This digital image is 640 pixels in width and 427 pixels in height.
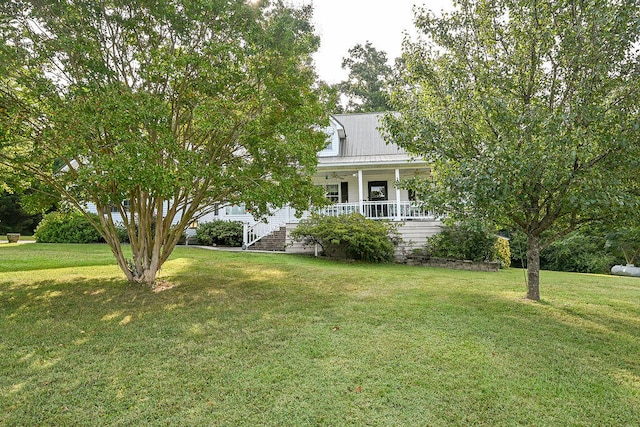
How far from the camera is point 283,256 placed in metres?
12.4

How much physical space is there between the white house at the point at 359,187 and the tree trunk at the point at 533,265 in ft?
19.4

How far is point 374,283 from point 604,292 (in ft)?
16.3

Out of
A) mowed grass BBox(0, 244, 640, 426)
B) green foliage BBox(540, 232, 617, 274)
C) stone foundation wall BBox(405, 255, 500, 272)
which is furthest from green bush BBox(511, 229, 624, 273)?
mowed grass BBox(0, 244, 640, 426)

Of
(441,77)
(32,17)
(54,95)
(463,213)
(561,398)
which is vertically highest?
(32,17)

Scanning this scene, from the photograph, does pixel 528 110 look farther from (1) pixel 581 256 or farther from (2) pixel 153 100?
(1) pixel 581 256

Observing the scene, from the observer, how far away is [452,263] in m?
11.6

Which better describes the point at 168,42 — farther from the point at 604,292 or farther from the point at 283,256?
the point at 604,292

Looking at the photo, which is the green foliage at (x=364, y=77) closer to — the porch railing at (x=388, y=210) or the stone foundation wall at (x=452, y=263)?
the porch railing at (x=388, y=210)

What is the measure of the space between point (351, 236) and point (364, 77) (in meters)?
25.9

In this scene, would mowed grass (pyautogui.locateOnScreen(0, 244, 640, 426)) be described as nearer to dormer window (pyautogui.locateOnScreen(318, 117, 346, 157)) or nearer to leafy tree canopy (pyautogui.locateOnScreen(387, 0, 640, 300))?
leafy tree canopy (pyautogui.locateOnScreen(387, 0, 640, 300))

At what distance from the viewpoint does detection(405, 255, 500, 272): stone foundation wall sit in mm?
11219

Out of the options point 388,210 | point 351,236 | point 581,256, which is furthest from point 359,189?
point 581,256

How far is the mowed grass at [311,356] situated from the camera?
280cm

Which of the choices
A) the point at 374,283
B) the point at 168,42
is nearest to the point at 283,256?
the point at 374,283
